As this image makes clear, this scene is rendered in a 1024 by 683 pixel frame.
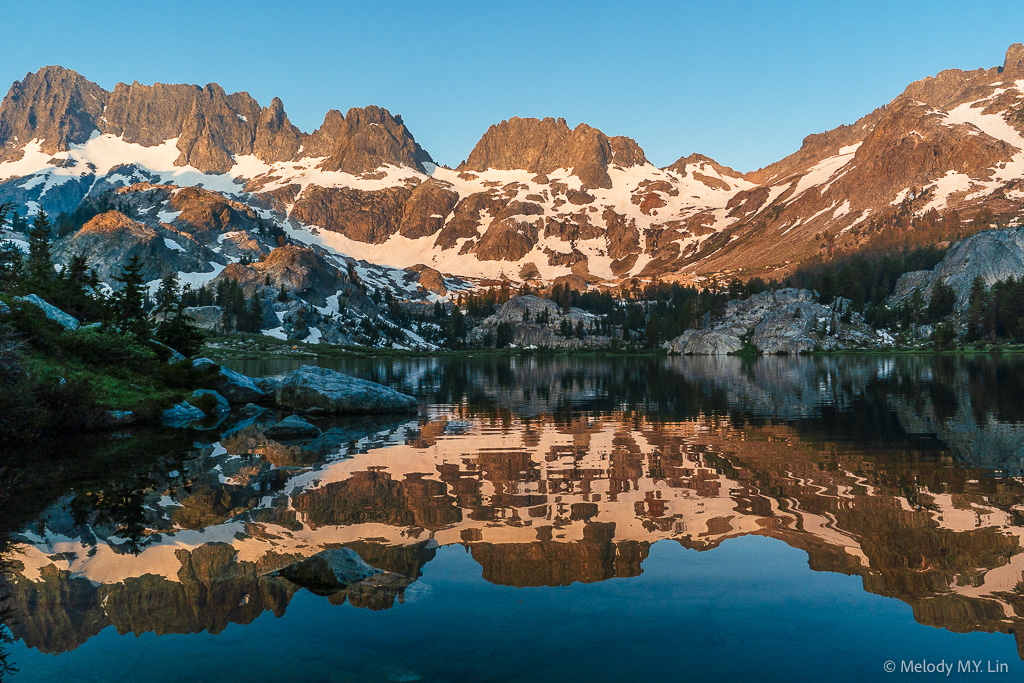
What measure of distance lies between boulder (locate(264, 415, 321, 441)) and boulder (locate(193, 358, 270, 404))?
13238mm

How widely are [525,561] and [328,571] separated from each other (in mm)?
3891

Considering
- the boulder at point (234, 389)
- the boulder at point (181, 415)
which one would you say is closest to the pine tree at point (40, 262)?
the boulder at point (234, 389)

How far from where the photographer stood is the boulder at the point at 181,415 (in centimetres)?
3497

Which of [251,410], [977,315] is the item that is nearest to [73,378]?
[251,410]

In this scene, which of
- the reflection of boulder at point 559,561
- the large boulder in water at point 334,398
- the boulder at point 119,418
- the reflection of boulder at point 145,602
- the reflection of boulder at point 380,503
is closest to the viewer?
the reflection of boulder at point 145,602

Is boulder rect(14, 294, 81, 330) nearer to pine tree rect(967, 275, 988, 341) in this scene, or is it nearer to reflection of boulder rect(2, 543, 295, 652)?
reflection of boulder rect(2, 543, 295, 652)

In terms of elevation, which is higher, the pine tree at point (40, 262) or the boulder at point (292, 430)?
the pine tree at point (40, 262)

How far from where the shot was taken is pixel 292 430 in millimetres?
31703

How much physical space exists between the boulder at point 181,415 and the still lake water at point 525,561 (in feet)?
30.0

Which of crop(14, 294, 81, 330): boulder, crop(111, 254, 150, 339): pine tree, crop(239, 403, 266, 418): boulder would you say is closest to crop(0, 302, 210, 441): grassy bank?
crop(14, 294, 81, 330): boulder

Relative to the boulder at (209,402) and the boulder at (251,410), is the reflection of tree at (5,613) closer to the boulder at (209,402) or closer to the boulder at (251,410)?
the boulder at (209,402)

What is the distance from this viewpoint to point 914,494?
17.4 m

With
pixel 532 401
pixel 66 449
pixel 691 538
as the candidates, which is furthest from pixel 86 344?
pixel 691 538

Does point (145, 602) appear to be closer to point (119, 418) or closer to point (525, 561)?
point (525, 561)
